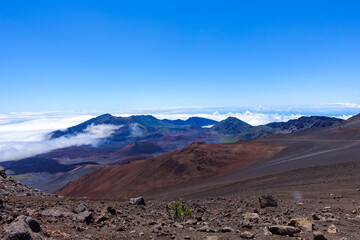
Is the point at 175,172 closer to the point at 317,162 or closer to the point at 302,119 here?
the point at 317,162

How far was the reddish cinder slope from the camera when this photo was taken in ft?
111

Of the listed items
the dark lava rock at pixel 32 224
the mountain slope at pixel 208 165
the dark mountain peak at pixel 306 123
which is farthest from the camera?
the dark mountain peak at pixel 306 123

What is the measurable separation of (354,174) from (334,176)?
4.11 feet

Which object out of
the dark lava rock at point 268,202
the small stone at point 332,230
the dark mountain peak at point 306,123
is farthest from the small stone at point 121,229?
the dark mountain peak at point 306,123

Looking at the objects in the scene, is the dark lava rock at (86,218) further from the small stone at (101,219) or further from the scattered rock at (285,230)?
the scattered rock at (285,230)

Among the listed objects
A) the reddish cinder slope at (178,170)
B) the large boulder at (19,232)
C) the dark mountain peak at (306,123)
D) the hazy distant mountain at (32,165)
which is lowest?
the hazy distant mountain at (32,165)

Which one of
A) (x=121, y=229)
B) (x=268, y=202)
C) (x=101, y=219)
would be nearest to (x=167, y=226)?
(x=121, y=229)

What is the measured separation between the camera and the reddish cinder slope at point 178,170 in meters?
33.7

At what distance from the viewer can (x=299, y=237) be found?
523cm

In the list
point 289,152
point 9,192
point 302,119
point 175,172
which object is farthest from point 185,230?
point 302,119

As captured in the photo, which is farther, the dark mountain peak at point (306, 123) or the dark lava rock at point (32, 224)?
the dark mountain peak at point (306, 123)

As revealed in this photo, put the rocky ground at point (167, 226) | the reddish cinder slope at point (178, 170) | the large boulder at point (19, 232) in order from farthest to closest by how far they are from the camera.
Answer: the reddish cinder slope at point (178, 170) < the rocky ground at point (167, 226) < the large boulder at point (19, 232)

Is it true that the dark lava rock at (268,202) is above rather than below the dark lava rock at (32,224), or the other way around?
below

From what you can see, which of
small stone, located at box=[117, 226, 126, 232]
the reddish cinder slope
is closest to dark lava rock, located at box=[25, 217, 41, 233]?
small stone, located at box=[117, 226, 126, 232]
